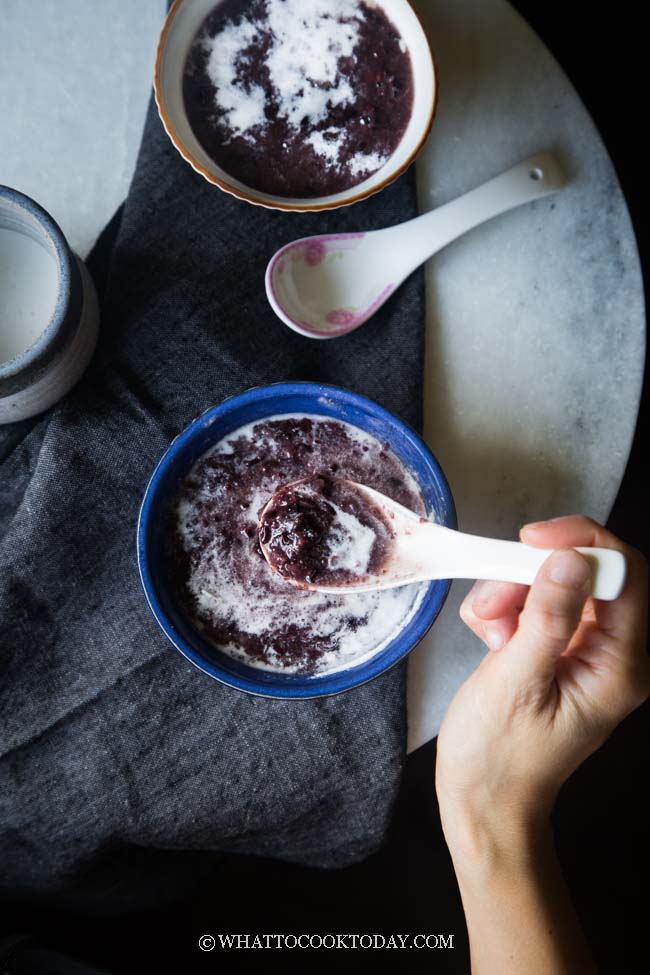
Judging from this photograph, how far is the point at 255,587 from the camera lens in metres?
0.98

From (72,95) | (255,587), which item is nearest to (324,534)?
(255,587)

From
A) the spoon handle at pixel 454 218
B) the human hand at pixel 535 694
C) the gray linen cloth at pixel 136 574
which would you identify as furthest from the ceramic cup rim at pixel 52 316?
the human hand at pixel 535 694

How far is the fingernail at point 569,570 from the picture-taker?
31.7 inches

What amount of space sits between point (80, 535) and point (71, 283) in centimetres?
30

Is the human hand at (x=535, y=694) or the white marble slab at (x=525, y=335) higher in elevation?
the white marble slab at (x=525, y=335)

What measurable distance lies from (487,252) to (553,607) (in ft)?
1.63

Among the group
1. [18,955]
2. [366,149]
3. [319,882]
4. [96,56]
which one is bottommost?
[319,882]

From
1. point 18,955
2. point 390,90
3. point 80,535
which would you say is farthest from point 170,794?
point 390,90

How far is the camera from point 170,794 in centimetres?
106

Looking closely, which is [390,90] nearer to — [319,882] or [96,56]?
[96,56]

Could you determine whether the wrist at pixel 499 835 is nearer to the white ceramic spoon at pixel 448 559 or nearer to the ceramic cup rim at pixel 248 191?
the white ceramic spoon at pixel 448 559

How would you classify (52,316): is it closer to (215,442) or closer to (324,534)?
(215,442)

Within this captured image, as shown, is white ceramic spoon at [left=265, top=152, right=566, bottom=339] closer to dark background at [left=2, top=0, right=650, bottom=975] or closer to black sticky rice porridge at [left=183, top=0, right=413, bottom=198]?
black sticky rice porridge at [left=183, top=0, right=413, bottom=198]

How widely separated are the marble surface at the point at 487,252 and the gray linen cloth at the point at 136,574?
0.06m
